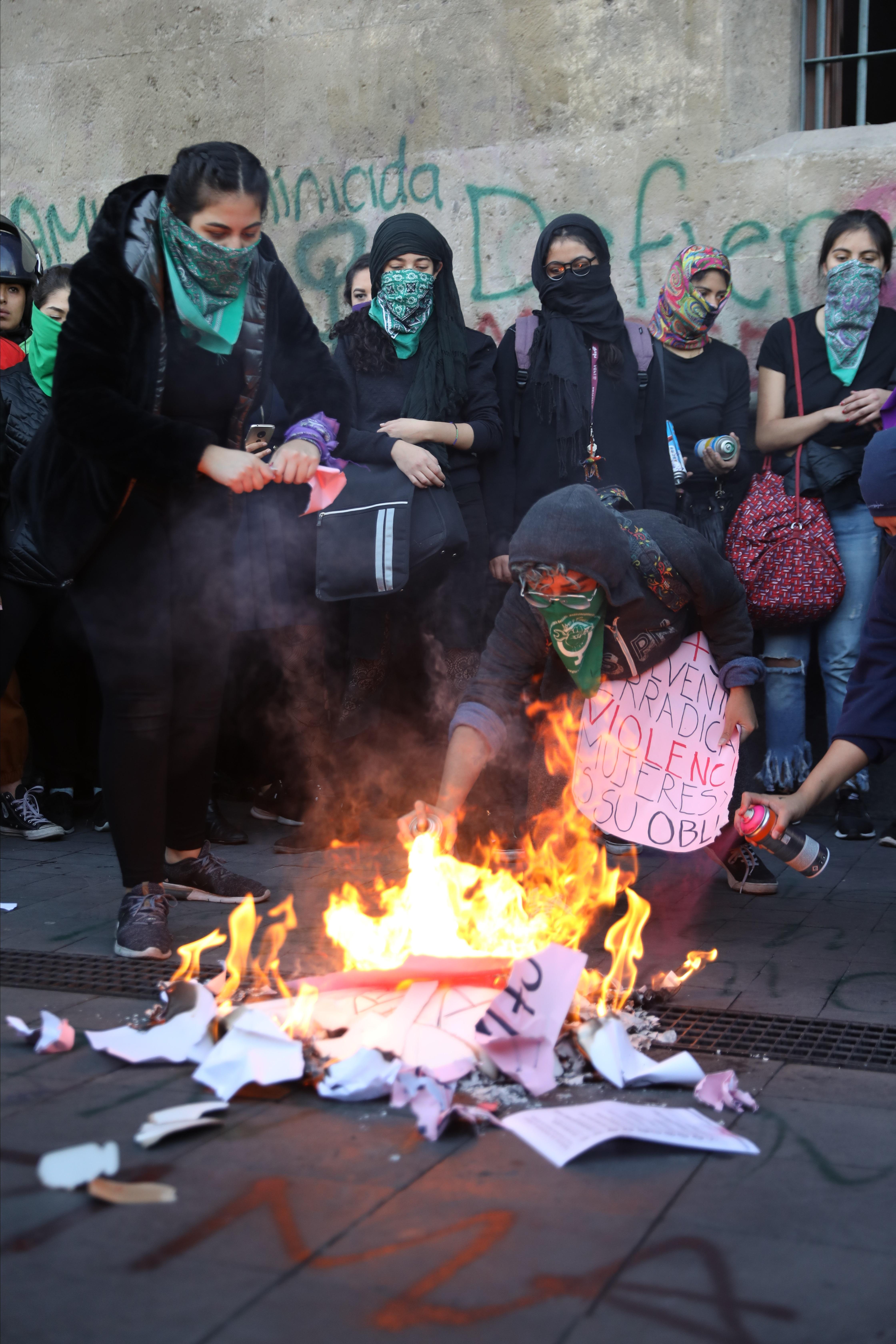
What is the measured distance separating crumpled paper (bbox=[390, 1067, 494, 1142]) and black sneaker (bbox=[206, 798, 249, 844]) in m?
2.48

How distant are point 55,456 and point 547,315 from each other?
6.84 feet

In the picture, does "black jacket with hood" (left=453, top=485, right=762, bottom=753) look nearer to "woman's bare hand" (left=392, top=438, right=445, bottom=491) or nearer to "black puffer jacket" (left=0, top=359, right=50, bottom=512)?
"woman's bare hand" (left=392, top=438, right=445, bottom=491)

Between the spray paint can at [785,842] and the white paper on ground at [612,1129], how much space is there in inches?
33.3

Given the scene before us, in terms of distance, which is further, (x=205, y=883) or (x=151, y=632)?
(x=205, y=883)

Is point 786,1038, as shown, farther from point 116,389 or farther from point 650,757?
point 116,389

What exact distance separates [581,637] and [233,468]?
1.06 meters

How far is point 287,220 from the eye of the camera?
696 cm

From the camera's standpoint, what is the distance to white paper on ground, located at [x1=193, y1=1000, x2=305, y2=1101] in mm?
2852

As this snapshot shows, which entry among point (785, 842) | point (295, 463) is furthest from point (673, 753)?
point (295, 463)

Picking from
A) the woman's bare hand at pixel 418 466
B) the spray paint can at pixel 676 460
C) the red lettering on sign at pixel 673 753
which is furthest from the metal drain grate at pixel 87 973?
the spray paint can at pixel 676 460

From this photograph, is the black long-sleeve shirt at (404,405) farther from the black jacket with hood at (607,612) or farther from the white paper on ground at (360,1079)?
the white paper on ground at (360,1079)

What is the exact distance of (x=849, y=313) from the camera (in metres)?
5.39

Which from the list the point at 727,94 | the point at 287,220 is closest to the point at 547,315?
the point at 727,94

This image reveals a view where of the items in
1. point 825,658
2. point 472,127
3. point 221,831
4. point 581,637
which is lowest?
point 221,831
